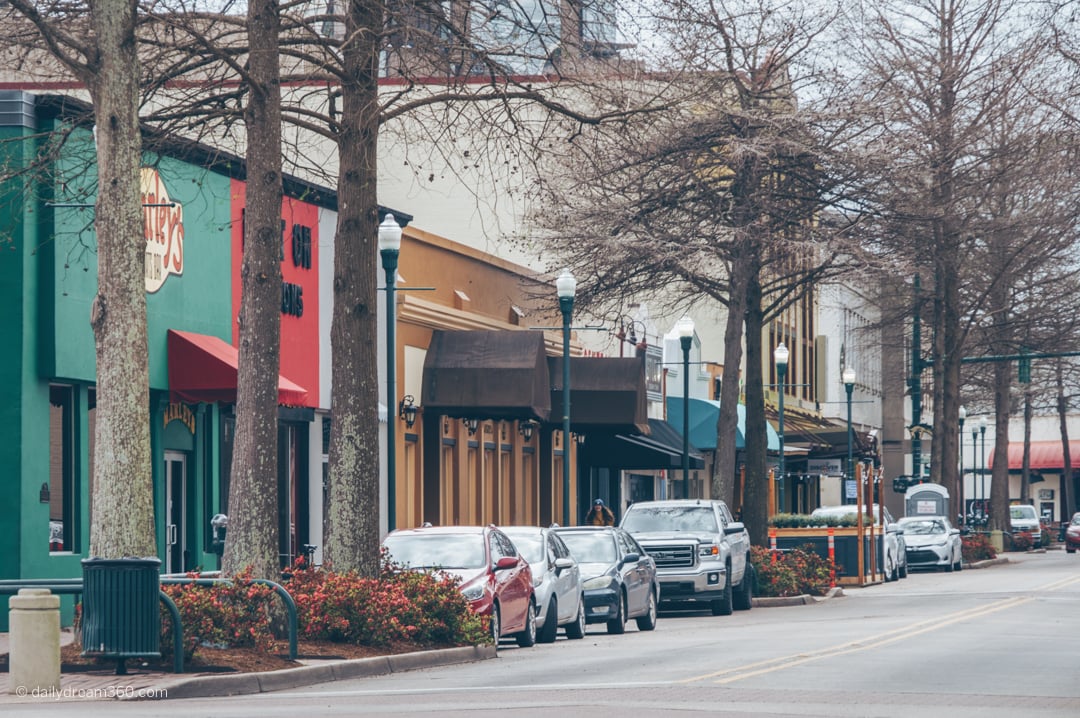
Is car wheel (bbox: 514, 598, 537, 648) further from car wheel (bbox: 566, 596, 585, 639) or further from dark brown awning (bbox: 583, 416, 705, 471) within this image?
Result: dark brown awning (bbox: 583, 416, 705, 471)

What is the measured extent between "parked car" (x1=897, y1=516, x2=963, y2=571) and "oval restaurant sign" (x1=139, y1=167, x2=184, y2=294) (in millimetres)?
26975

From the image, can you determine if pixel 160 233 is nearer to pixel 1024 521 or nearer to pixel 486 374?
pixel 486 374

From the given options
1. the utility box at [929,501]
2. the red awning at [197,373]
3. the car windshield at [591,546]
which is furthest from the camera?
the utility box at [929,501]

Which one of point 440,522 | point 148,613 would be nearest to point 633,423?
point 440,522

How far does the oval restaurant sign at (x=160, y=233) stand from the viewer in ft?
85.4

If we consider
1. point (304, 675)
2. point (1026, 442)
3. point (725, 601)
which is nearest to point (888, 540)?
point (725, 601)

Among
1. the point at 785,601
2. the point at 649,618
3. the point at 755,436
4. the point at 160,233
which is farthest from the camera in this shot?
the point at 755,436

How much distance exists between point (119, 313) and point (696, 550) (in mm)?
14716

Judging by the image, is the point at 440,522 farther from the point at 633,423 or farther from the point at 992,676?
the point at 992,676

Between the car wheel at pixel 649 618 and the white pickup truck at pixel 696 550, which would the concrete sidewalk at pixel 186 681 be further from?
the white pickup truck at pixel 696 550

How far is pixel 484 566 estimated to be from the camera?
71.1 ft

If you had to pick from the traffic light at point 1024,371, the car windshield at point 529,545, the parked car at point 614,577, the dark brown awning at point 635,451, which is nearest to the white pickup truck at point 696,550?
the parked car at point 614,577

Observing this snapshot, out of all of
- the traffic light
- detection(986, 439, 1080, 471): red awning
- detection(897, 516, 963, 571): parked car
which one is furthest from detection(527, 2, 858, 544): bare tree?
detection(986, 439, 1080, 471): red awning

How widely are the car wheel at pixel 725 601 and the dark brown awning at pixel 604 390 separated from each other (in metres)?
8.69
